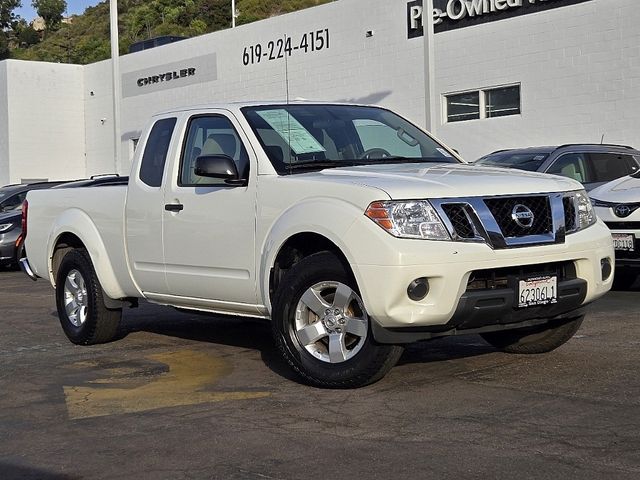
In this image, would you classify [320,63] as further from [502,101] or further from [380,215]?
[380,215]

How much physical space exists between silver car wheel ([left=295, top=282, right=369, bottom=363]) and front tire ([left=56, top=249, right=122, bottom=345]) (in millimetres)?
2695

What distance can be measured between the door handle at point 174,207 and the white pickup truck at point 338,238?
14 millimetres

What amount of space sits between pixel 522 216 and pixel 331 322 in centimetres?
132

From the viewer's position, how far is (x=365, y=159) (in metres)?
7.29

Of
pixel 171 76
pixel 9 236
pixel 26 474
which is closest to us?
pixel 26 474

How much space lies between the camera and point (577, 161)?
1327cm

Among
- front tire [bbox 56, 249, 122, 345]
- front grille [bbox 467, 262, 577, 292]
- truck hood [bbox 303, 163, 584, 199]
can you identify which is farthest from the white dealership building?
front grille [bbox 467, 262, 577, 292]

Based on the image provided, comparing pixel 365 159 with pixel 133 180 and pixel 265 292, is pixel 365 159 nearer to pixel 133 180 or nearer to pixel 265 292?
pixel 265 292

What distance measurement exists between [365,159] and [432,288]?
1.66 meters

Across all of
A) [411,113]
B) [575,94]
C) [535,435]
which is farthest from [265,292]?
[411,113]

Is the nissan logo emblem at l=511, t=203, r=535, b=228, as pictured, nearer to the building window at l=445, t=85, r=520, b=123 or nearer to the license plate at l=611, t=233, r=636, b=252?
the license plate at l=611, t=233, r=636, b=252

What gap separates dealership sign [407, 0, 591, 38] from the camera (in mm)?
22828

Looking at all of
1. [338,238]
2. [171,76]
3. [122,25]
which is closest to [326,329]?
[338,238]

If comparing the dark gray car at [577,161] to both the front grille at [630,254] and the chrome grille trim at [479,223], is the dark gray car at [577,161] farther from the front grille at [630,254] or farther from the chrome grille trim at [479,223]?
the chrome grille trim at [479,223]
